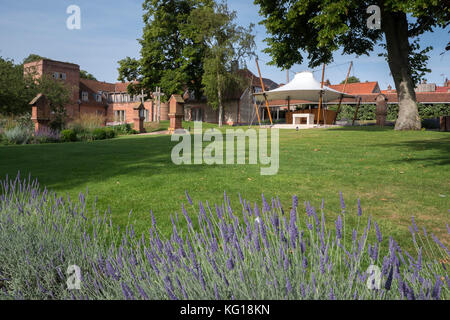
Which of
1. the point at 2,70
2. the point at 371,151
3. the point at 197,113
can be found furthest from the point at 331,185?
the point at 197,113

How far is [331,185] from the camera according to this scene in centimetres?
607

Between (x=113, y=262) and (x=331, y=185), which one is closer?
(x=113, y=262)

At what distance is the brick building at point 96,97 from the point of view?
2018 inches

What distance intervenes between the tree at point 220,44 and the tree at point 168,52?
295cm

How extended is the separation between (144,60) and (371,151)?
38.2m

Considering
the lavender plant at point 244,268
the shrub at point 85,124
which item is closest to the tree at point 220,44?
the shrub at point 85,124

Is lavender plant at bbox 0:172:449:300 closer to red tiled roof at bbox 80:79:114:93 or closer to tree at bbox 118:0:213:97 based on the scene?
tree at bbox 118:0:213:97

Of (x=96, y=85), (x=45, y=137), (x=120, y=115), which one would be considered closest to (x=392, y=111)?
(x=45, y=137)

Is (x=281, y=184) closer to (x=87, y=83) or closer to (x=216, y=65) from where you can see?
(x=216, y=65)

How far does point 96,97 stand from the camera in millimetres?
60312

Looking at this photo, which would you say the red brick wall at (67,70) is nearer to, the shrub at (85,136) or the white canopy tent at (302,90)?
the shrub at (85,136)

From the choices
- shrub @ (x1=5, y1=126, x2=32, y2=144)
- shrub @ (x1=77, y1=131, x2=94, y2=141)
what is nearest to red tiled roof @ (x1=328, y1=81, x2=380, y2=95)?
shrub @ (x1=77, y1=131, x2=94, y2=141)

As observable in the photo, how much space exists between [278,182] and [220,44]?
35.4 m

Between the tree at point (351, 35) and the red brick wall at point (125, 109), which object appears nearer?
the tree at point (351, 35)
